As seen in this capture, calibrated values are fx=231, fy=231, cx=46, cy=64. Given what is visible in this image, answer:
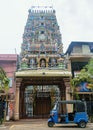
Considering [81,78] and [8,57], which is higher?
[8,57]

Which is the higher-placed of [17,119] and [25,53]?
[25,53]

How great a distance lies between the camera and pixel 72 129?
16906 millimetres

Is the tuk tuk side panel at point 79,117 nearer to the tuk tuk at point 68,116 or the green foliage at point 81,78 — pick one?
the tuk tuk at point 68,116

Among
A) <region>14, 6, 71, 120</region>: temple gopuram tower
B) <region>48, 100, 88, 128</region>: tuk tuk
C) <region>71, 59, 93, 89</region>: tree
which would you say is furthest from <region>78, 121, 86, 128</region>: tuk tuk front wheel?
<region>14, 6, 71, 120</region>: temple gopuram tower

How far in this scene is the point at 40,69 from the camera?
2894cm

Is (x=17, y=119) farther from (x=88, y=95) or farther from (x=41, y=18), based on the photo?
(x=41, y=18)

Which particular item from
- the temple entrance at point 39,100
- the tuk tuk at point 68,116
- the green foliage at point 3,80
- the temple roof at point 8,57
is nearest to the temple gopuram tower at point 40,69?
the temple entrance at point 39,100

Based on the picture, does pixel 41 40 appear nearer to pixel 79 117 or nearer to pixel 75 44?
pixel 75 44

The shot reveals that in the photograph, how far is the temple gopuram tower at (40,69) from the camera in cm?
2803

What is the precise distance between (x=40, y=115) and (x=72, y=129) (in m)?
14.2

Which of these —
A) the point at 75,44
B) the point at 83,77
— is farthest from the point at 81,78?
the point at 75,44

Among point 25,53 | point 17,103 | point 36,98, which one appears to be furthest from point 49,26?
point 17,103

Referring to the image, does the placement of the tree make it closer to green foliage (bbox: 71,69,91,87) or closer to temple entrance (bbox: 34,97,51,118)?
green foliage (bbox: 71,69,91,87)

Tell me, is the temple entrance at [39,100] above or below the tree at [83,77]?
below
